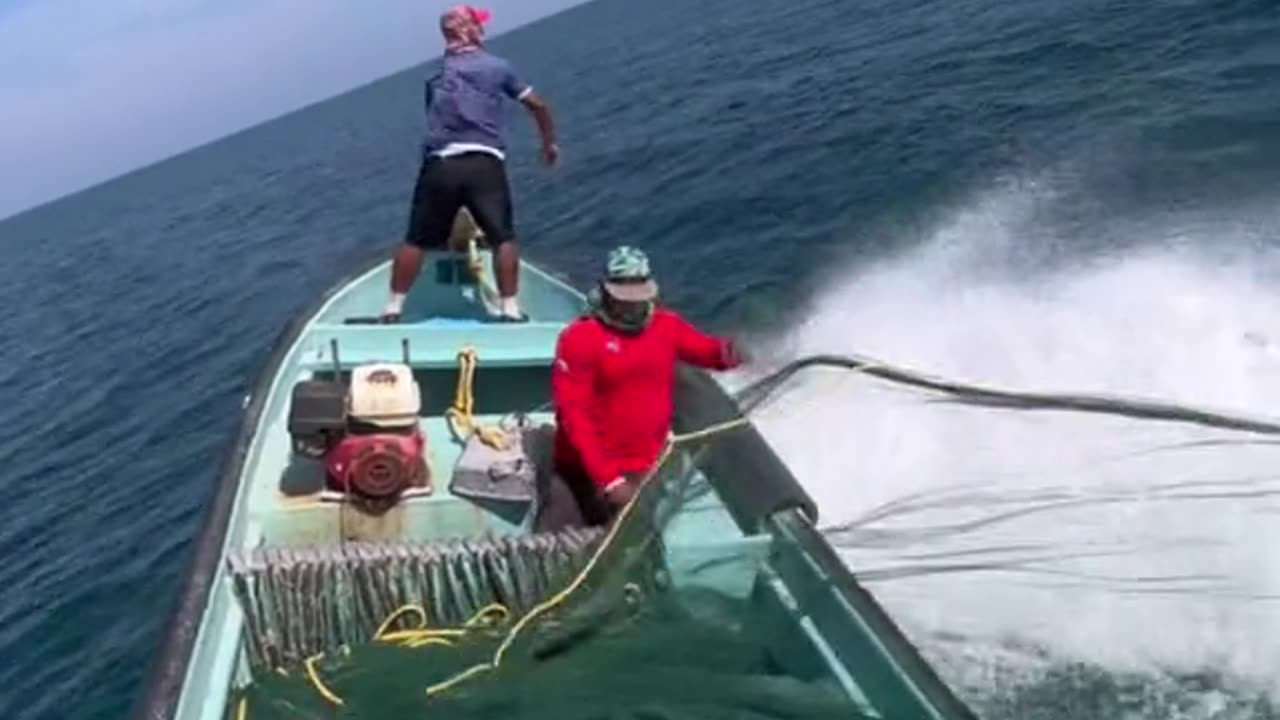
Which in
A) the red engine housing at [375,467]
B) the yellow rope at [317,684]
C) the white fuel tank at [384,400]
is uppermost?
the white fuel tank at [384,400]

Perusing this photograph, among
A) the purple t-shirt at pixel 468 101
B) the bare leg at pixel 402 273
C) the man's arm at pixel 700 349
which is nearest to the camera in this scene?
the man's arm at pixel 700 349

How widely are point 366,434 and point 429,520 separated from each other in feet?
2.06

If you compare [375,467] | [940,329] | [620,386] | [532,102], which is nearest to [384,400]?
[375,467]

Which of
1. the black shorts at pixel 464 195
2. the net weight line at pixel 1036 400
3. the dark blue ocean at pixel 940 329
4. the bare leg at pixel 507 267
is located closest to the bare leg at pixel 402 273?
the black shorts at pixel 464 195

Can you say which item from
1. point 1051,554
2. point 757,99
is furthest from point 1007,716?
point 757,99

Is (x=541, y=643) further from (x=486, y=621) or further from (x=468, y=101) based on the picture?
(x=468, y=101)

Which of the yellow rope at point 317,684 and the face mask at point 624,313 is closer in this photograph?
the yellow rope at point 317,684

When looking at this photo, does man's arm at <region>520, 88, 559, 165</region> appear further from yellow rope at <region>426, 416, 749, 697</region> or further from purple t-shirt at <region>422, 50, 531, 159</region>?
yellow rope at <region>426, 416, 749, 697</region>

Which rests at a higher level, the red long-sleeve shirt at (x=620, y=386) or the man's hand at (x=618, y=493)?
the red long-sleeve shirt at (x=620, y=386)

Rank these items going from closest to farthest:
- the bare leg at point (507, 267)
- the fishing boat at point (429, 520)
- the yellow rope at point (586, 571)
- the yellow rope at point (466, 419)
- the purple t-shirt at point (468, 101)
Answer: the fishing boat at point (429, 520)
the yellow rope at point (586, 571)
the yellow rope at point (466, 419)
the purple t-shirt at point (468, 101)
the bare leg at point (507, 267)

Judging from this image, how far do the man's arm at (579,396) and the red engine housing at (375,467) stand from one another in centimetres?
105

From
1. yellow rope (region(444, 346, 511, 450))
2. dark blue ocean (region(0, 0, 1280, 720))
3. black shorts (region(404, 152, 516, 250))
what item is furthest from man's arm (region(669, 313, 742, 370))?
black shorts (region(404, 152, 516, 250))

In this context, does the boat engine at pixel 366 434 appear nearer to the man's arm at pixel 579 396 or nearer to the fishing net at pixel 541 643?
the fishing net at pixel 541 643

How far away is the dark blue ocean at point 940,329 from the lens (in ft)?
24.1
